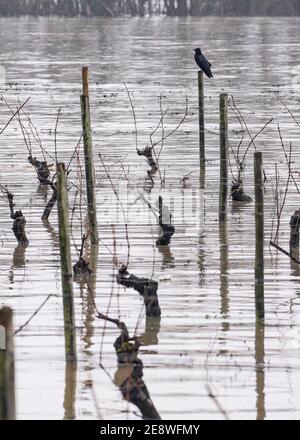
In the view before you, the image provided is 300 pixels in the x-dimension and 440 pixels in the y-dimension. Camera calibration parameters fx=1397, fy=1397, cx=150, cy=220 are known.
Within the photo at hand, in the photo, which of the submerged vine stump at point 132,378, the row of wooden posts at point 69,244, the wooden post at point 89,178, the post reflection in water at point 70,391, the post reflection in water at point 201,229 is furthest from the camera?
the wooden post at point 89,178

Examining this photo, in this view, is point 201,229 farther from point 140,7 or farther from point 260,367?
point 140,7

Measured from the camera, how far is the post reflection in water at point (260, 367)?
802 cm

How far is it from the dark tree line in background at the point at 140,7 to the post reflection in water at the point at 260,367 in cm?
6246

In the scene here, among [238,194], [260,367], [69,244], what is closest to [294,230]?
[238,194]

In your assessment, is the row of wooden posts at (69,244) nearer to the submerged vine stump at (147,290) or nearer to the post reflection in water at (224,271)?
the post reflection in water at (224,271)

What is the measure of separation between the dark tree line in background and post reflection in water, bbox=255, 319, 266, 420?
6246 cm

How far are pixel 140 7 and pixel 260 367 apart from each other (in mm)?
70238

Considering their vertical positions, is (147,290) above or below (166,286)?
above

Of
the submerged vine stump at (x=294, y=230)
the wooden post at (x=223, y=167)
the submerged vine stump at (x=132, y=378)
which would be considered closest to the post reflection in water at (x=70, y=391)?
the submerged vine stump at (x=132, y=378)

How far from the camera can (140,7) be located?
7788 centimetres

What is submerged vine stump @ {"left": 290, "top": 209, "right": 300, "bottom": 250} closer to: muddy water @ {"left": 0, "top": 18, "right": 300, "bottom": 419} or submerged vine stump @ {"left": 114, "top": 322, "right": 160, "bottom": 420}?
muddy water @ {"left": 0, "top": 18, "right": 300, "bottom": 419}

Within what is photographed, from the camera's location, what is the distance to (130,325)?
9.84m

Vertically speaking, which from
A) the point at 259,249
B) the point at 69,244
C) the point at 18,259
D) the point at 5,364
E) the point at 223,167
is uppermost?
the point at 5,364
